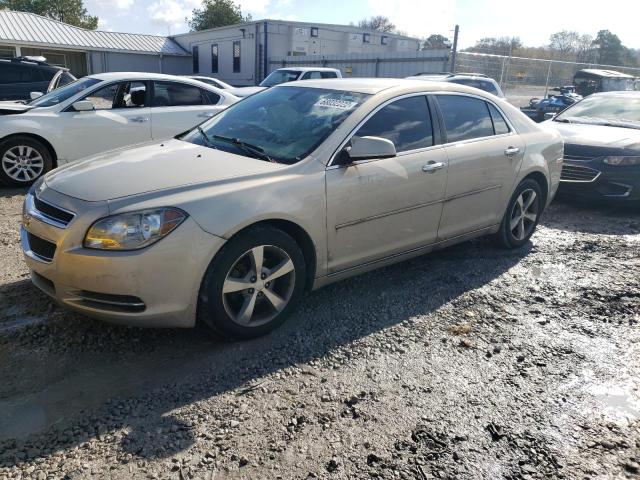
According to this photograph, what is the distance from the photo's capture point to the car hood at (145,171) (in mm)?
3168

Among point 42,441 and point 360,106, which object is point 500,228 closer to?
point 360,106

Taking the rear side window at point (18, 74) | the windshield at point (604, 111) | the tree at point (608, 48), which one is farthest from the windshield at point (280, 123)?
the tree at point (608, 48)

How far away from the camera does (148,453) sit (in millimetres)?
2443

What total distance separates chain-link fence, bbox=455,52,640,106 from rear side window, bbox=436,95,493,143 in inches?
643

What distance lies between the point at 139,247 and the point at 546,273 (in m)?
3.71

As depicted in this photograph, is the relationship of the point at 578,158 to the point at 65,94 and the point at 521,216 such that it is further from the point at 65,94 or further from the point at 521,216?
the point at 65,94

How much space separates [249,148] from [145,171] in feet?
2.55

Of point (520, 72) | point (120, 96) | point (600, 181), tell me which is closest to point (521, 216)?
point (600, 181)

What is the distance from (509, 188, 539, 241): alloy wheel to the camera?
5352 mm

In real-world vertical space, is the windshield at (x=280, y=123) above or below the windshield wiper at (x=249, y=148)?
above

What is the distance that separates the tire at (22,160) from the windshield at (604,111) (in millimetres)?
7921

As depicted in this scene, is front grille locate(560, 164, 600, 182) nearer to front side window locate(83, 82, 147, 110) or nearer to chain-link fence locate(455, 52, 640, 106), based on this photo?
front side window locate(83, 82, 147, 110)

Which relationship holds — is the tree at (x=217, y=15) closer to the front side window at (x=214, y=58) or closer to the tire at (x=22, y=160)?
the front side window at (x=214, y=58)

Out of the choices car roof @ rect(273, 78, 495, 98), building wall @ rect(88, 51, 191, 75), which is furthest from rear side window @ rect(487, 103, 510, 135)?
building wall @ rect(88, 51, 191, 75)
